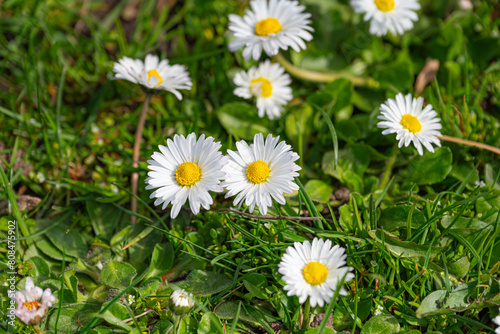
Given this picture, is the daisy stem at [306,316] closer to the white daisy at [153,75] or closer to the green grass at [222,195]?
the green grass at [222,195]

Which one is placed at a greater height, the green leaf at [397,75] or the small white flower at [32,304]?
the green leaf at [397,75]

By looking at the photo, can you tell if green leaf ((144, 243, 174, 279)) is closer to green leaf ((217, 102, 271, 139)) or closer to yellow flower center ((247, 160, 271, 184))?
yellow flower center ((247, 160, 271, 184))

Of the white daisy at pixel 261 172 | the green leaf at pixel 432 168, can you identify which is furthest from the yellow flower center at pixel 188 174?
the green leaf at pixel 432 168

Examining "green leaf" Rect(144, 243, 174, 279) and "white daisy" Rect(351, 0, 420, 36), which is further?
"white daisy" Rect(351, 0, 420, 36)

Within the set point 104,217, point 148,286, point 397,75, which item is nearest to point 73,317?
point 148,286

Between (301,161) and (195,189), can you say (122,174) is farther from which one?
(301,161)

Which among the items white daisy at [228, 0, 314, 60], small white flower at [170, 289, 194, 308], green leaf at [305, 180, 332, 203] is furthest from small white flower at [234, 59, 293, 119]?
small white flower at [170, 289, 194, 308]
